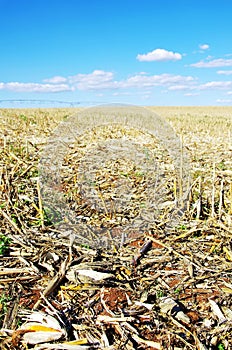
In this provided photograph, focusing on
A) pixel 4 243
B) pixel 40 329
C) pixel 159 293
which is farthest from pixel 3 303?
pixel 159 293

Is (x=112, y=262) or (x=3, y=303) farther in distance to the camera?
(x=112, y=262)

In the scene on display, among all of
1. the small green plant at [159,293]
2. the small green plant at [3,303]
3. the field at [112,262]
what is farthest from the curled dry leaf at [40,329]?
the small green plant at [159,293]

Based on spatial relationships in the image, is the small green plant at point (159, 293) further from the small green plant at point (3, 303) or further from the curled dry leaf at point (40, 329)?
the small green plant at point (3, 303)

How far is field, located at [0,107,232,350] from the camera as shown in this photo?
91.1 inches

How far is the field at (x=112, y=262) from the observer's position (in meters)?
2.31

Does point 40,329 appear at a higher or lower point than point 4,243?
lower

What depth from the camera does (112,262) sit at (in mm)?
3084

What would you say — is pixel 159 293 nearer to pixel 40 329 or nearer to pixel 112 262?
pixel 112 262

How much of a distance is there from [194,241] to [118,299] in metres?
1.10

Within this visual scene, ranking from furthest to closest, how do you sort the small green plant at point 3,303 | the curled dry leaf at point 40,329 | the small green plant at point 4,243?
1. the small green plant at point 4,243
2. the small green plant at point 3,303
3. the curled dry leaf at point 40,329

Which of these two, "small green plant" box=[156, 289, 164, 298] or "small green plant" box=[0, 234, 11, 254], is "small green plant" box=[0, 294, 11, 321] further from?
"small green plant" box=[156, 289, 164, 298]

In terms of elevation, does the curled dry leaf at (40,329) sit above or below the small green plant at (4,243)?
below

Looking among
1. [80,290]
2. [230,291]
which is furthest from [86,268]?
[230,291]

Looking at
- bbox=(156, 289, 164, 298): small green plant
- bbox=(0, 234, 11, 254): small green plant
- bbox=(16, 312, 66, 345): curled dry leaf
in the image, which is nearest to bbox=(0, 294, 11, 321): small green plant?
bbox=(16, 312, 66, 345): curled dry leaf
